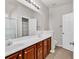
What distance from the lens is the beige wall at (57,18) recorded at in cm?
591

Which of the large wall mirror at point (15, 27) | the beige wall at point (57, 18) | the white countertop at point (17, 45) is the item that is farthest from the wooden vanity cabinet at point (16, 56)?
the beige wall at point (57, 18)

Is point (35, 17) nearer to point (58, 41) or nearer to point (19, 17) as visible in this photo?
point (19, 17)

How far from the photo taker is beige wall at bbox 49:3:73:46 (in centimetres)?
591

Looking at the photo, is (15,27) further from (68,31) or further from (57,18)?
(57,18)

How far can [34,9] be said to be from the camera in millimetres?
3967

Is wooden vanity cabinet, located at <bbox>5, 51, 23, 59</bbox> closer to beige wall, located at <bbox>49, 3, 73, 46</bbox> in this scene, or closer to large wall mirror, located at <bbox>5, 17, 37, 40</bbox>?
large wall mirror, located at <bbox>5, 17, 37, 40</bbox>

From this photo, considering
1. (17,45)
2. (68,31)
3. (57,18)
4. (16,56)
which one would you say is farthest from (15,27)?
(57,18)

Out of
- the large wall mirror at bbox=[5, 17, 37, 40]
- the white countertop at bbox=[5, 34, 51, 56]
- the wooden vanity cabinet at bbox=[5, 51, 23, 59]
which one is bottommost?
the wooden vanity cabinet at bbox=[5, 51, 23, 59]

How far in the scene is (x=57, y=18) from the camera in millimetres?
6152

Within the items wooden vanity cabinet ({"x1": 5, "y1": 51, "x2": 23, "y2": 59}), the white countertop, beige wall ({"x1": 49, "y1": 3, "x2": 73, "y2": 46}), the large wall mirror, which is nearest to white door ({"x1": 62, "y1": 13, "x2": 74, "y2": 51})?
beige wall ({"x1": 49, "y1": 3, "x2": 73, "y2": 46})

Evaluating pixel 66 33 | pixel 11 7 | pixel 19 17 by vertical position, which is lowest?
pixel 66 33

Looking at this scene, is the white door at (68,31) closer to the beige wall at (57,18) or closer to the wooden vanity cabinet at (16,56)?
the beige wall at (57,18)
